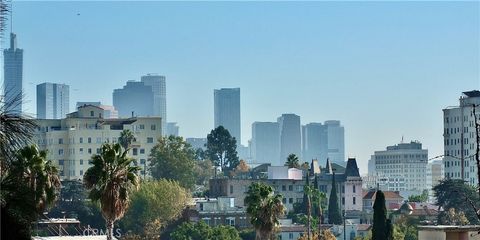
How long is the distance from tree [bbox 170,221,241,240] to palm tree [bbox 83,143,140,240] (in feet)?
304

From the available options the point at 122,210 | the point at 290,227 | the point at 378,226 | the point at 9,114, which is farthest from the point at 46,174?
the point at 290,227

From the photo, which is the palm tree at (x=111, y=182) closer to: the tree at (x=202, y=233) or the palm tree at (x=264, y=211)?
the palm tree at (x=264, y=211)

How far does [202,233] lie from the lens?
16138cm

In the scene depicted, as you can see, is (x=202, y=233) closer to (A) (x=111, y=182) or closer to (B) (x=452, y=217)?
(B) (x=452, y=217)

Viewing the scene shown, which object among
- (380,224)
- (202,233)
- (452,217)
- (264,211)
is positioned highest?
(452,217)

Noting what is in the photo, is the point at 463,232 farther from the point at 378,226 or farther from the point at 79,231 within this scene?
the point at 79,231

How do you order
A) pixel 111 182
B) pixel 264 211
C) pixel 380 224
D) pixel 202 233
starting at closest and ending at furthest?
pixel 111 182
pixel 264 211
pixel 380 224
pixel 202 233

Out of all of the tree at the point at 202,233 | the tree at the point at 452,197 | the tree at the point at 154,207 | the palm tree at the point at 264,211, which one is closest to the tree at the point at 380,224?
the palm tree at the point at 264,211

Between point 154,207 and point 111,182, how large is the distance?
112 metres

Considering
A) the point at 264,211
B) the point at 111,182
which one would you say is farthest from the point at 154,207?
the point at 111,182

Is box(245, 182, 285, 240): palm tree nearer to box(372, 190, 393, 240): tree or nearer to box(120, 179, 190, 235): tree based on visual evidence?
box(372, 190, 393, 240): tree

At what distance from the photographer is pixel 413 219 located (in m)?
192

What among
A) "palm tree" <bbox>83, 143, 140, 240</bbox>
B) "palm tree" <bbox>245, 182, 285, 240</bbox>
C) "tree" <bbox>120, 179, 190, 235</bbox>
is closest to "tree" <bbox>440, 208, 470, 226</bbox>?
"tree" <bbox>120, 179, 190, 235</bbox>

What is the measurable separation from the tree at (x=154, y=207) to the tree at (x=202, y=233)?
3427 mm
